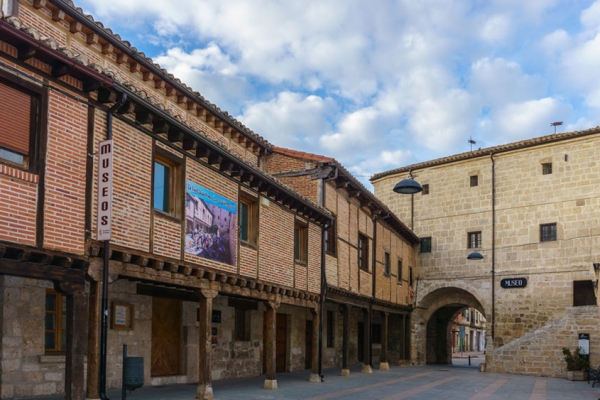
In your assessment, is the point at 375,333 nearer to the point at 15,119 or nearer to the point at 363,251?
the point at 363,251

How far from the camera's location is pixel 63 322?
1105cm

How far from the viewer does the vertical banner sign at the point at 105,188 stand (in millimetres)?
9062

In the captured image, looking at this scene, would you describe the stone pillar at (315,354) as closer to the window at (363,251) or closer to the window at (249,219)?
the window at (249,219)

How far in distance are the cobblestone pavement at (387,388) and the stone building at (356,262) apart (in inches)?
66.1

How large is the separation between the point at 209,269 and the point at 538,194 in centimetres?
1886

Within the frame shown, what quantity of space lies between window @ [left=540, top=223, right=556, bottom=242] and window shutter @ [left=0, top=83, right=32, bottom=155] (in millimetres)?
22952

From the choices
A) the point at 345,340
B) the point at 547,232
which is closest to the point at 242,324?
the point at 345,340

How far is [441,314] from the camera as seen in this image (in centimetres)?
3294

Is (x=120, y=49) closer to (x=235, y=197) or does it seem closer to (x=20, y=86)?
(x=235, y=197)

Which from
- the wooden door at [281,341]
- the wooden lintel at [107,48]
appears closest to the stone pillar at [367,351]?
the wooden door at [281,341]

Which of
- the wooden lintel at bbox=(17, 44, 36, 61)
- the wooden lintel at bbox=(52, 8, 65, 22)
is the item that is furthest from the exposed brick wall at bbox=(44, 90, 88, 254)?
the wooden lintel at bbox=(52, 8, 65, 22)

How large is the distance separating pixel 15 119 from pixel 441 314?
2807 cm

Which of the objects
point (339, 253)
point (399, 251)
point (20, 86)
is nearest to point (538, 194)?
point (399, 251)

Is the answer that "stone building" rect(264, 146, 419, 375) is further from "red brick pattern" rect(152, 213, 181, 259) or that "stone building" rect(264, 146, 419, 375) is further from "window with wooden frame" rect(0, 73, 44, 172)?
"window with wooden frame" rect(0, 73, 44, 172)
